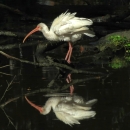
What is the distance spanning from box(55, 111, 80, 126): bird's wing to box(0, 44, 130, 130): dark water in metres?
0.10

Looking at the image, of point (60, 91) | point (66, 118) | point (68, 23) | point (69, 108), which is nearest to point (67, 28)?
point (68, 23)

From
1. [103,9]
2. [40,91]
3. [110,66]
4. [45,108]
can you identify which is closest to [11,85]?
[40,91]

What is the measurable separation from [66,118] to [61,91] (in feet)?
6.82

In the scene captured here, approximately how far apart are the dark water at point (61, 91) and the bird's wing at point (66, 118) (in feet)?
0.33

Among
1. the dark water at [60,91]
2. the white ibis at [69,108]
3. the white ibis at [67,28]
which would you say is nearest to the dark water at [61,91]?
the dark water at [60,91]

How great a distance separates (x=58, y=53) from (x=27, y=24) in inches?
316

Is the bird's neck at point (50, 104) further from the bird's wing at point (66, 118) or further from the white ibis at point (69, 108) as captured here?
the bird's wing at point (66, 118)

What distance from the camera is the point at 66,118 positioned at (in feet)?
29.5

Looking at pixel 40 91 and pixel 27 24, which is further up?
pixel 27 24

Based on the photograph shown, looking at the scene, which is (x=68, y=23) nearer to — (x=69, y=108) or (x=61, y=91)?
(x=61, y=91)

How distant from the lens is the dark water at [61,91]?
8.66m

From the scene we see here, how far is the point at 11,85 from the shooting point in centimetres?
1170

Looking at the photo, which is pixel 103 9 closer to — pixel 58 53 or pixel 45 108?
pixel 58 53

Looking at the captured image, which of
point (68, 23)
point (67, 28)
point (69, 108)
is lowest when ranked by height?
point (69, 108)
